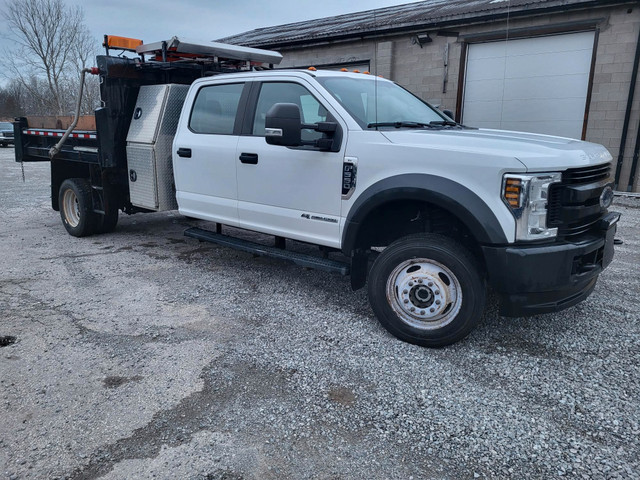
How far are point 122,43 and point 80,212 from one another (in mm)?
2352

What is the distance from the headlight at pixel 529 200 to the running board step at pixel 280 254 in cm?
150

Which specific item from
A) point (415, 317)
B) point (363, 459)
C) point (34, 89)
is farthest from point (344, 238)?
point (34, 89)

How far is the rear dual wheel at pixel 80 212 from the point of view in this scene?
22.1 feet

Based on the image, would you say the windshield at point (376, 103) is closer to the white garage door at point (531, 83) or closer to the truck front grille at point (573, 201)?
the truck front grille at point (573, 201)

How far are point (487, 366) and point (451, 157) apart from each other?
1.48 meters

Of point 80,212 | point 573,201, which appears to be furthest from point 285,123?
point 80,212

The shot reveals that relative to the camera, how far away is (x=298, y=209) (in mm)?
4422

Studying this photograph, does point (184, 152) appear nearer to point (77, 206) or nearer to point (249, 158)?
point (249, 158)

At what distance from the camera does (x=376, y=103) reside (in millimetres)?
4148

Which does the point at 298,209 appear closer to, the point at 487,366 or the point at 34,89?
the point at 487,366

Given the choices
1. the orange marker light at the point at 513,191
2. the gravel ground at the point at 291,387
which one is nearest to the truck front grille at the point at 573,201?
the orange marker light at the point at 513,191

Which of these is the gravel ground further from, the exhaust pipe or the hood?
the exhaust pipe

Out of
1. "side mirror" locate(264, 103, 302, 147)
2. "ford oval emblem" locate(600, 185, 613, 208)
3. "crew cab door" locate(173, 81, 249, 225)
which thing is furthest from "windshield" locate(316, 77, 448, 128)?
"ford oval emblem" locate(600, 185, 613, 208)

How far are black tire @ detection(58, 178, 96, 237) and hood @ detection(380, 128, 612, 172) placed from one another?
4.71 m
